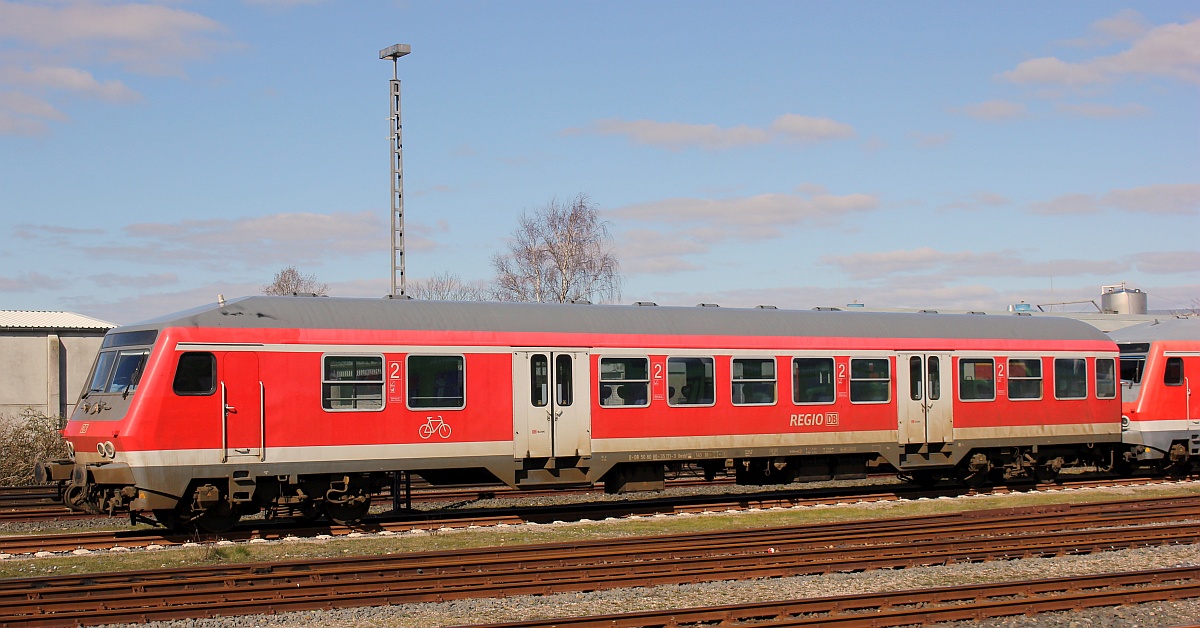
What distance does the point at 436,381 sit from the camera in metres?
16.2

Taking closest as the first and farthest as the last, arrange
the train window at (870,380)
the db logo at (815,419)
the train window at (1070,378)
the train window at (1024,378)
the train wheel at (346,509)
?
the train wheel at (346,509), the db logo at (815,419), the train window at (870,380), the train window at (1024,378), the train window at (1070,378)

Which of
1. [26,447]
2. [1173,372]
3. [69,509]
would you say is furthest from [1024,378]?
[26,447]

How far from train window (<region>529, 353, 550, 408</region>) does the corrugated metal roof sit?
2028cm

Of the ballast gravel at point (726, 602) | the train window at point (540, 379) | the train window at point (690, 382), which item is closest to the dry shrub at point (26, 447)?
the train window at point (540, 379)

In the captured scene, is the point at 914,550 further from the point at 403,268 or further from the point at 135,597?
the point at 403,268

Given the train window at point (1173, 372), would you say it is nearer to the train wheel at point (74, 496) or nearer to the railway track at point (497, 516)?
the railway track at point (497, 516)

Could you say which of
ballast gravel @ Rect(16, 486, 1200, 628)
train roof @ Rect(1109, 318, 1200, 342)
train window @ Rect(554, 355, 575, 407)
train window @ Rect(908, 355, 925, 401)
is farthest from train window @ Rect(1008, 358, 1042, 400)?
train window @ Rect(554, 355, 575, 407)

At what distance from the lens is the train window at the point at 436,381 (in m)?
16.0

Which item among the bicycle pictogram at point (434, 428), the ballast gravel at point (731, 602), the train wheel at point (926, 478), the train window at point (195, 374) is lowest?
the train wheel at point (926, 478)

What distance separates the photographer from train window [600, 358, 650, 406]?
17359mm

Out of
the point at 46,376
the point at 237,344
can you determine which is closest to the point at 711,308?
the point at 237,344

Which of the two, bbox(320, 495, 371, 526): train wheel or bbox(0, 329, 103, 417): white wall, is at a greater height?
bbox(0, 329, 103, 417): white wall

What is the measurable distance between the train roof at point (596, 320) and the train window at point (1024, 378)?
491mm

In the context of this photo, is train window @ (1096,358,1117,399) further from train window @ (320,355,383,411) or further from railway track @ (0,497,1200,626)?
train window @ (320,355,383,411)
